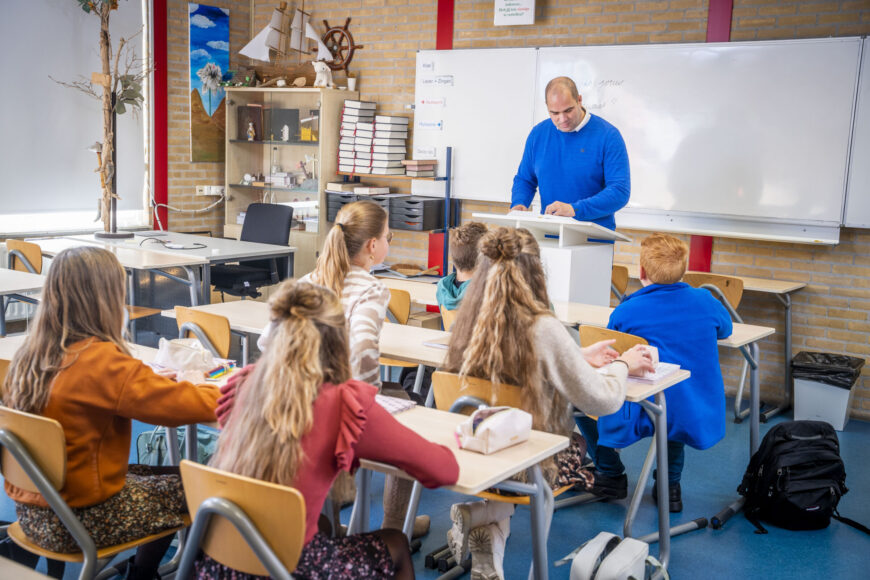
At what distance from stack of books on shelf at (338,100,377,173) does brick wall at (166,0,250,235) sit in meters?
1.31

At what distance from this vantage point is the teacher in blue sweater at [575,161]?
430cm

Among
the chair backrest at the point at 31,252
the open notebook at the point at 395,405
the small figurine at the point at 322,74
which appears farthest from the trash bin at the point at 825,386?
the chair backrest at the point at 31,252

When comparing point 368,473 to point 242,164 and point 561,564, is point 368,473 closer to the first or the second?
point 561,564

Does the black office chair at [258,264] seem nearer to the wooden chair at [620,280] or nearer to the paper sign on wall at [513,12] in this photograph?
the paper sign on wall at [513,12]

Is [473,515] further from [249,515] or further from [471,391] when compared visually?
[249,515]

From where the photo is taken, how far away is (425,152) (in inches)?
248

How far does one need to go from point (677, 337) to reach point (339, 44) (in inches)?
177

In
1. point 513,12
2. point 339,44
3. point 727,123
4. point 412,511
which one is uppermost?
point 513,12

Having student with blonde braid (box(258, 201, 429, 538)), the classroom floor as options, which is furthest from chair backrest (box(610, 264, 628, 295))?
student with blonde braid (box(258, 201, 429, 538))

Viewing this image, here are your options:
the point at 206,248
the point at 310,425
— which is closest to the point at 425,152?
the point at 206,248

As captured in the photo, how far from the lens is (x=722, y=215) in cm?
514

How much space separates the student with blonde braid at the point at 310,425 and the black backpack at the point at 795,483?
2123mm

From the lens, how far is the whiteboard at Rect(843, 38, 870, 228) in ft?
15.1

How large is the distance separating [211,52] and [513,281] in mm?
5357
